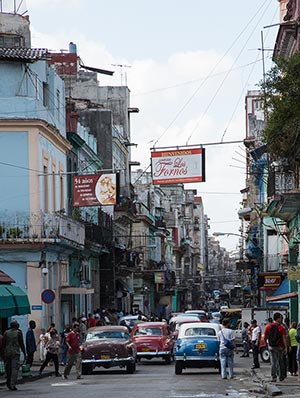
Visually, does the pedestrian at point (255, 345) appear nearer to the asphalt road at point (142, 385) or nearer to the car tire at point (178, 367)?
the asphalt road at point (142, 385)

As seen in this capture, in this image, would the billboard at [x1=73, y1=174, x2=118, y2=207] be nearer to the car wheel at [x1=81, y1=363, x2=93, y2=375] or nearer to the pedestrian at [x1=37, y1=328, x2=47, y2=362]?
the pedestrian at [x1=37, y1=328, x2=47, y2=362]

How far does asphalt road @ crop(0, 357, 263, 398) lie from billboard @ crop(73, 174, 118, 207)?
22.2 ft

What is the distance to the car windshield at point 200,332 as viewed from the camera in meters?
34.8

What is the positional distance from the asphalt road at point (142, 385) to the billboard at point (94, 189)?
22.2 ft

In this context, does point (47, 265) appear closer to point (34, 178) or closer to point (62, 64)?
point (34, 178)

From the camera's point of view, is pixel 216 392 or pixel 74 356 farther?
pixel 74 356

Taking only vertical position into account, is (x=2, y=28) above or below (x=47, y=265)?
above

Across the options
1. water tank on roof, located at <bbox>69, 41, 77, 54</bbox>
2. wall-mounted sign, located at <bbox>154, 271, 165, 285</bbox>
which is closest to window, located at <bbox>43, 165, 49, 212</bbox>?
water tank on roof, located at <bbox>69, 41, 77, 54</bbox>

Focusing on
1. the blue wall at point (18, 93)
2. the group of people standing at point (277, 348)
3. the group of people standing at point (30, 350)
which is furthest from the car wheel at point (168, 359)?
the blue wall at point (18, 93)

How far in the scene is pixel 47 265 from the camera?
46844 mm

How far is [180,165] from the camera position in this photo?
33344mm

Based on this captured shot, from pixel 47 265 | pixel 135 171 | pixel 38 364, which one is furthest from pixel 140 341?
pixel 135 171

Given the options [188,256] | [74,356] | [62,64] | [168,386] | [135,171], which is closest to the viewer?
[168,386]

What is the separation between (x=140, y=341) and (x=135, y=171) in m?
73.8
